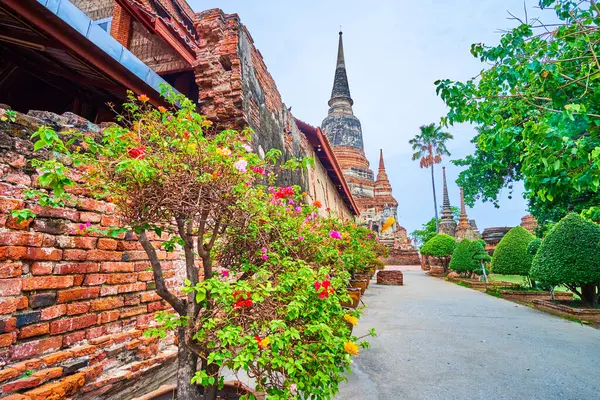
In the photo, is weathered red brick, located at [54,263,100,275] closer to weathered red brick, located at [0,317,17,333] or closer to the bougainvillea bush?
weathered red brick, located at [0,317,17,333]

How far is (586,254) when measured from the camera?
5.79m

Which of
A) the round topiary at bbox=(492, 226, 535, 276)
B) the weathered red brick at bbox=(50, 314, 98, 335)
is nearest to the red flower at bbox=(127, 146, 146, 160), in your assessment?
the weathered red brick at bbox=(50, 314, 98, 335)

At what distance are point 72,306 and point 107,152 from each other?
1187mm

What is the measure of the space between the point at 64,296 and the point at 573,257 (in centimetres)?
781

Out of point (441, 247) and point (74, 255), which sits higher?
point (441, 247)

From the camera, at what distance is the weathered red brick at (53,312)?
187cm

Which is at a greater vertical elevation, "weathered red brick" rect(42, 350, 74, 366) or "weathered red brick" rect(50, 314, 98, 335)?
"weathered red brick" rect(50, 314, 98, 335)

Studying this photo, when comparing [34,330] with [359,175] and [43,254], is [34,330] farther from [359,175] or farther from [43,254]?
[359,175]

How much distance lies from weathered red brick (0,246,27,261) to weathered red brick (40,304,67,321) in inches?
14.2

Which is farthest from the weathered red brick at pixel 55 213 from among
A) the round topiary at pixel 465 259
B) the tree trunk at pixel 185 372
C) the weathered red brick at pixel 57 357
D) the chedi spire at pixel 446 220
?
the chedi spire at pixel 446 220

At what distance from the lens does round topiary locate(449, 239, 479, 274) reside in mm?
12833

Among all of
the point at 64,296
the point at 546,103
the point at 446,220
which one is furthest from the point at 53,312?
the point at 446,220

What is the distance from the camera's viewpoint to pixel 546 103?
3.31 metres

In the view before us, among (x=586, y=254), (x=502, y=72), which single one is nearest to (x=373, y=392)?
(x=502, y=72)
